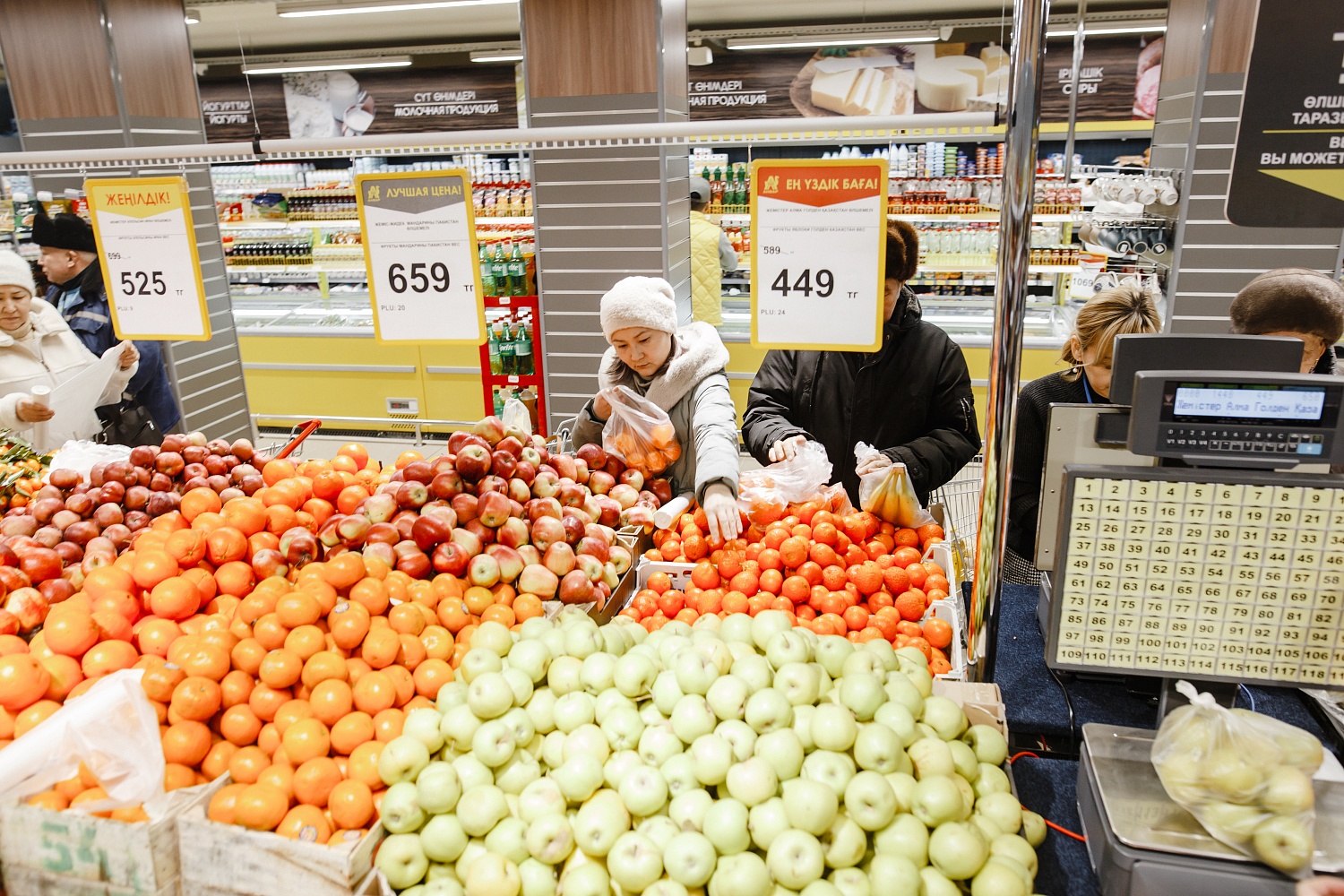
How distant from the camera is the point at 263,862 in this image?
4.67ft

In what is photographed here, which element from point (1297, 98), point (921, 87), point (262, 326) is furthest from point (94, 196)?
point (921, 87)

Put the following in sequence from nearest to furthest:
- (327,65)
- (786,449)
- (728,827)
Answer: (728,827) < (786,449) < (327,65)

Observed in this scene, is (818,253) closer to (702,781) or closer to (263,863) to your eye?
(702,781)

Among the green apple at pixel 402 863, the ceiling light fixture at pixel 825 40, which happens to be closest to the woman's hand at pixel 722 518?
the green apple at pixel 402 863

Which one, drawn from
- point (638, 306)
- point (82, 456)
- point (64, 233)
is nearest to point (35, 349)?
point (64, 233)

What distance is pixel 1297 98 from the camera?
166 centimetres

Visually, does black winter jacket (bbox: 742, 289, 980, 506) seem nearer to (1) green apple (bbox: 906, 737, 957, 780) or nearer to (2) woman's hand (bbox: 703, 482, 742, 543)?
(2) woman's hand (bbox: 703, 482, 742, 543)

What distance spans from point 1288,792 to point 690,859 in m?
0.87

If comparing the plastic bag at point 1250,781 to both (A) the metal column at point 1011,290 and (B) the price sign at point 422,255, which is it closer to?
(A) the metal column at point 1011,290

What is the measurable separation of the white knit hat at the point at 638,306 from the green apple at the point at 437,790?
172cm

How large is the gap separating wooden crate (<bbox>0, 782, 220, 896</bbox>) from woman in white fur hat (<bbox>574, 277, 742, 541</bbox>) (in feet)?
5.27

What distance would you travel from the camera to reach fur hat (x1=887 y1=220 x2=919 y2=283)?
9.87ft

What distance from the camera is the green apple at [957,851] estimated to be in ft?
4.19

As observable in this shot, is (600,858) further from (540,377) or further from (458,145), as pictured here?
(540,377)
